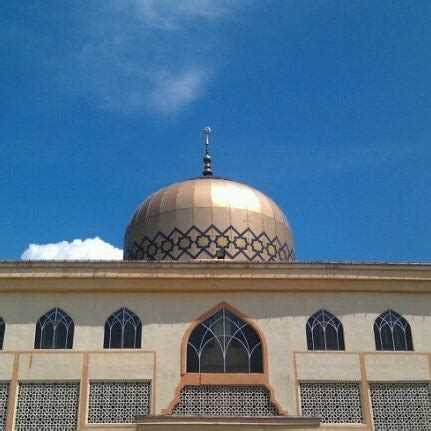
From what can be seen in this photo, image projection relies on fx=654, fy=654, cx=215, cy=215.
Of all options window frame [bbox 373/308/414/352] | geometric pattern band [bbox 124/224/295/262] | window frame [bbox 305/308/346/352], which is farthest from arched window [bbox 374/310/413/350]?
geometric pattern band [bbox 124/224/295/262]

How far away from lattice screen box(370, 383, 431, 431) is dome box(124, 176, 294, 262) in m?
5.06

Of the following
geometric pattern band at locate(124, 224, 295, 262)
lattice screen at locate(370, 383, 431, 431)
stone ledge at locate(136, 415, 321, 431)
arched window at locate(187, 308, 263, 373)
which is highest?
geometric pattern band at locate(124, 224, 295, 262)

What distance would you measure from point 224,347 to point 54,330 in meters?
3.22

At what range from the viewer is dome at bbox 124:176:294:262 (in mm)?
16078

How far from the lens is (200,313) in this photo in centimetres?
1249

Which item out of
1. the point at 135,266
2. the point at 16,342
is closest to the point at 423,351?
the point at 135,266

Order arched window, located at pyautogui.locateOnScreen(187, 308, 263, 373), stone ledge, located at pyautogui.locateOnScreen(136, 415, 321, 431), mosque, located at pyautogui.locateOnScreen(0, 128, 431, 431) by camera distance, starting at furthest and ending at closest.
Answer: arched window, located at pyautogui.locateOnScreen(187, 308, 263, 373) → mosque, located at pyautogui.locateOnScreen(0, 128, 431, 431) → stone ledge, located at pyautogui.locateOnScreen(136, 415, 321, 431)

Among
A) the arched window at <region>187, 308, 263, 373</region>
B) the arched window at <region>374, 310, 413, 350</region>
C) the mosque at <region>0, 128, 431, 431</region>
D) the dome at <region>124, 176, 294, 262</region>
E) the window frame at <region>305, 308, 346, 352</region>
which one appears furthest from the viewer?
the dome at <region>124, 176, 294, 262</region>

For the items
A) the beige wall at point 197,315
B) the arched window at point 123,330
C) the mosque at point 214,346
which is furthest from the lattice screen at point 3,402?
the arched window at point 123,330

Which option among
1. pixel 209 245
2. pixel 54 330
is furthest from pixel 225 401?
pixel 209 245

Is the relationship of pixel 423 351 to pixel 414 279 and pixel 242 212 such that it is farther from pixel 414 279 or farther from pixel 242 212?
pixel 242 212

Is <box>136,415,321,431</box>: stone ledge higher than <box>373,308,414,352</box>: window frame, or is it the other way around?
<box>373,308,414,352</box>: window frame

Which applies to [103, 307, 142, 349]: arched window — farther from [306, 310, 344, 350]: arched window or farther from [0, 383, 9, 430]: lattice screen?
[306, 310, 344, 350]: arched window

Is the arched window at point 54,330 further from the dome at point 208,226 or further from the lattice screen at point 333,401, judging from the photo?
the lattice screen at point 333,401
